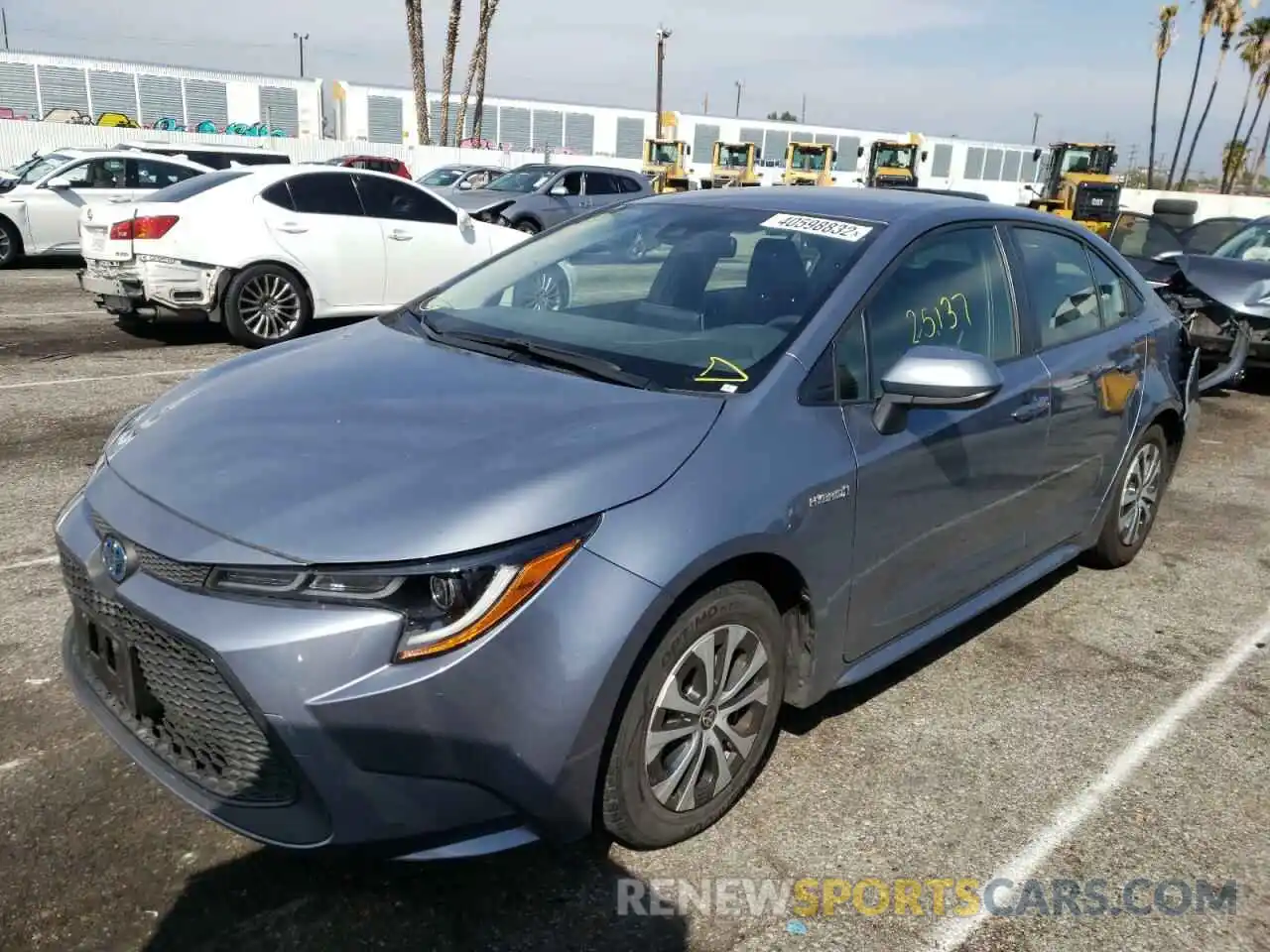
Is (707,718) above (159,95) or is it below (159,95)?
below

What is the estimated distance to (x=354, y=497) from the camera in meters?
2.24

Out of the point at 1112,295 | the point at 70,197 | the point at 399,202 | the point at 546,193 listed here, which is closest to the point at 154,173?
the point at 70,197

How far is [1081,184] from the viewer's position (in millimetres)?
28688

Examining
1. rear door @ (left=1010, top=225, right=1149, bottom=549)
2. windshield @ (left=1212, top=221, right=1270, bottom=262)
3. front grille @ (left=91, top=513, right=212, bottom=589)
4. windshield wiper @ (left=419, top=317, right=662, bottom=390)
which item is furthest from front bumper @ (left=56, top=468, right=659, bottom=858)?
windshield @ (left=1212, top=221, right=1270, bottom=262)

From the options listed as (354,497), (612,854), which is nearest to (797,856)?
(612,854)

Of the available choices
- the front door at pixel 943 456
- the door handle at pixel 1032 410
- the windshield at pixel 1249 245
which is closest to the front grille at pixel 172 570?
the front door at pixel 943 456

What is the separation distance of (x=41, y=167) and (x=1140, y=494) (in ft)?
56.4

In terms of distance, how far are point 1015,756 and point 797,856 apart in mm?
948

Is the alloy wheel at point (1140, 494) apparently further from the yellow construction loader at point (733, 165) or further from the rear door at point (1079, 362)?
Result: the yellow construction loader at point (733, 165)

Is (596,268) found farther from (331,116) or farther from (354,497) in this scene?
(331,116)

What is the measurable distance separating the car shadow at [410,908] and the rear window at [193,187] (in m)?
8.05

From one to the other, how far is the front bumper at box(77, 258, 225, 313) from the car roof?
615cm

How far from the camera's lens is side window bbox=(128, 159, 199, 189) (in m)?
14.9

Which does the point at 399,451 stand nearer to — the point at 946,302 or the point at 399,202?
the point at 946,302
